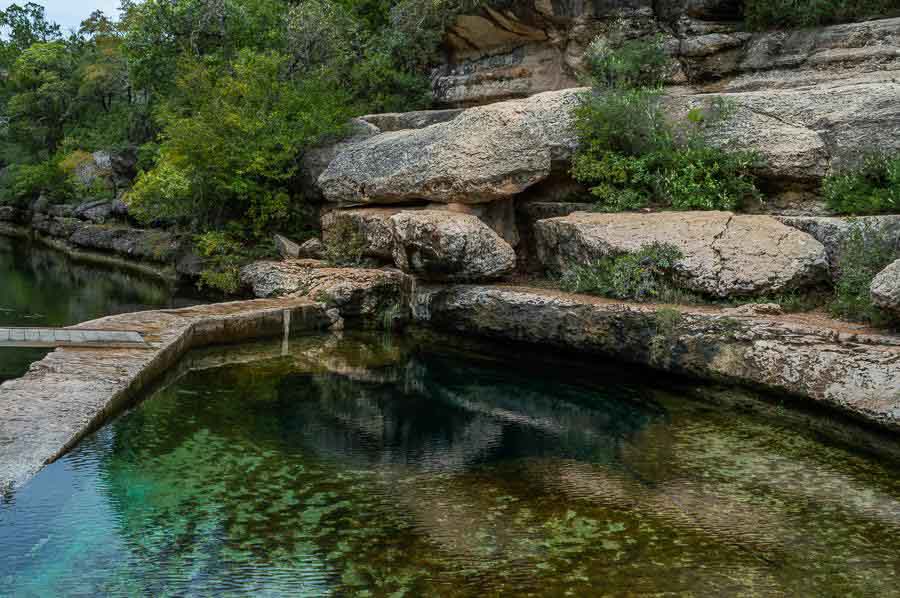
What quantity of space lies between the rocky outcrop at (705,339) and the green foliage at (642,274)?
41 centimetres

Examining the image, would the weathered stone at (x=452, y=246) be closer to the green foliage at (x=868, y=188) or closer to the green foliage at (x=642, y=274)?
the green foliage at (x=642, y=274)

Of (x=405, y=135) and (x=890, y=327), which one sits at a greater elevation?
(x=405, y=135)

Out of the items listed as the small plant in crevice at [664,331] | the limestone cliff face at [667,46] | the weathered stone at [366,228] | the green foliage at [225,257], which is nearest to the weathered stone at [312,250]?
the weathered stone at [366,228]

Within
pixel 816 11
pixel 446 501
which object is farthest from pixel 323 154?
pixel 446 501

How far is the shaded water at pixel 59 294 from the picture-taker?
1363 cm

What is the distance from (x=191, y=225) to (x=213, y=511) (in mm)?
13982

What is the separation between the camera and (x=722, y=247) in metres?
10.8

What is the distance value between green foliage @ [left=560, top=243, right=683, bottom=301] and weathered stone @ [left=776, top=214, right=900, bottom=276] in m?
1.94

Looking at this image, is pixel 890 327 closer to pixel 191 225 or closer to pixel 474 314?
pixel 474 314

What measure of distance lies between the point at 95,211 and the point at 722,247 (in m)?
24.0

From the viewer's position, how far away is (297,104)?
17.9m

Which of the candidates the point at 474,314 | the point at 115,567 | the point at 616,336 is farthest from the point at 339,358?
the point at 115,567

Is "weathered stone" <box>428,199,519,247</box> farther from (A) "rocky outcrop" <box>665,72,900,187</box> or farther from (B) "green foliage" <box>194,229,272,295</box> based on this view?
(B) "green foliage" <box>194,229,272,295</box>

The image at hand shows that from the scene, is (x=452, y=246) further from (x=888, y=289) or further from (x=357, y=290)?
(x=888, y=289)
